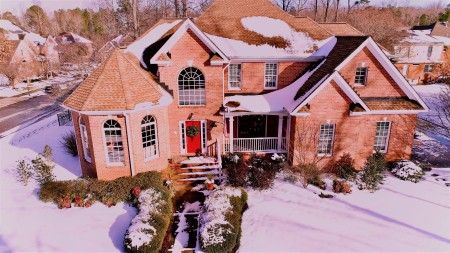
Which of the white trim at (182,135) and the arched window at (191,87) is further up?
the arched window at (191,87)

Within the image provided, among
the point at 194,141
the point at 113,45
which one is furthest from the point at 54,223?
the point at 113,45

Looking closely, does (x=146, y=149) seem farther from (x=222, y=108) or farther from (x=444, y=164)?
(x=444, y=164)

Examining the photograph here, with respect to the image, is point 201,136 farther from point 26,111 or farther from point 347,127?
point 26,111

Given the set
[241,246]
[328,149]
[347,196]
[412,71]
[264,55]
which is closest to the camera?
[241,246]

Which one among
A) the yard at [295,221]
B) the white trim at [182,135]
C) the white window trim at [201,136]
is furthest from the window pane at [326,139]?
the white trim at [182,135]

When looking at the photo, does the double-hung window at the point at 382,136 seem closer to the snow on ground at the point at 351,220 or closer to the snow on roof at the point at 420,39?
the snow on ground at the point at 351,220

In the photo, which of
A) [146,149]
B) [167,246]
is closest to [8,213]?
[146,149]
